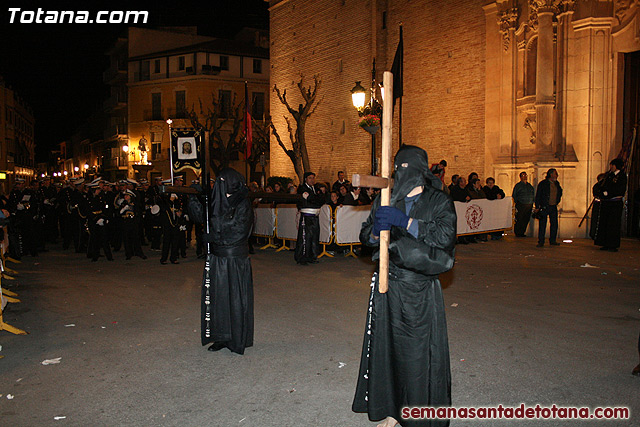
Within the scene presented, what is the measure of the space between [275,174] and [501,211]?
2051 cm

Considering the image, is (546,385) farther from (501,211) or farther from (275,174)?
(275,174)

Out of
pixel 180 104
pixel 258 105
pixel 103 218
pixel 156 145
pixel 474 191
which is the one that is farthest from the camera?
pixel 156 145

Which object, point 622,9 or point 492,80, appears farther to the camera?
point 492,80

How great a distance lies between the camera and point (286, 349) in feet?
20.1

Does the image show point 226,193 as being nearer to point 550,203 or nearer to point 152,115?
point 550,203

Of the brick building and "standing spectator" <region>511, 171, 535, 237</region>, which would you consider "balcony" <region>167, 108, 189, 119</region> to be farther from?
"standing spectator" <region>511, 171, 535, 237</region>

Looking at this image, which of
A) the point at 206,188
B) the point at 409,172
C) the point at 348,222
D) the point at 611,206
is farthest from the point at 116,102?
the point at 409,172

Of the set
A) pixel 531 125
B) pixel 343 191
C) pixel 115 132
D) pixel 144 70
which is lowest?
pixel 343 191

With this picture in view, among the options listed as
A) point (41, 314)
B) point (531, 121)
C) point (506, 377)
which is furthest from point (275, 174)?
point (506, 377)

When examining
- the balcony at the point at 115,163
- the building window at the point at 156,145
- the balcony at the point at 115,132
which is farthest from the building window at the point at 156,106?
the balcony at the point at 115,163

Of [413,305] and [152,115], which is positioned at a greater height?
[152,115]

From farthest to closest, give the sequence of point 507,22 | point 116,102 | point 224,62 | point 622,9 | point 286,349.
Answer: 1. point 116,102
2. point 224,62
3. point 507,22
4. point 622,9
5. point 286,349

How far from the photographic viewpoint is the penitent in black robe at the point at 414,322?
12.5ft

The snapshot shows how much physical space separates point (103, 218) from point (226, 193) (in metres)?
8.62
